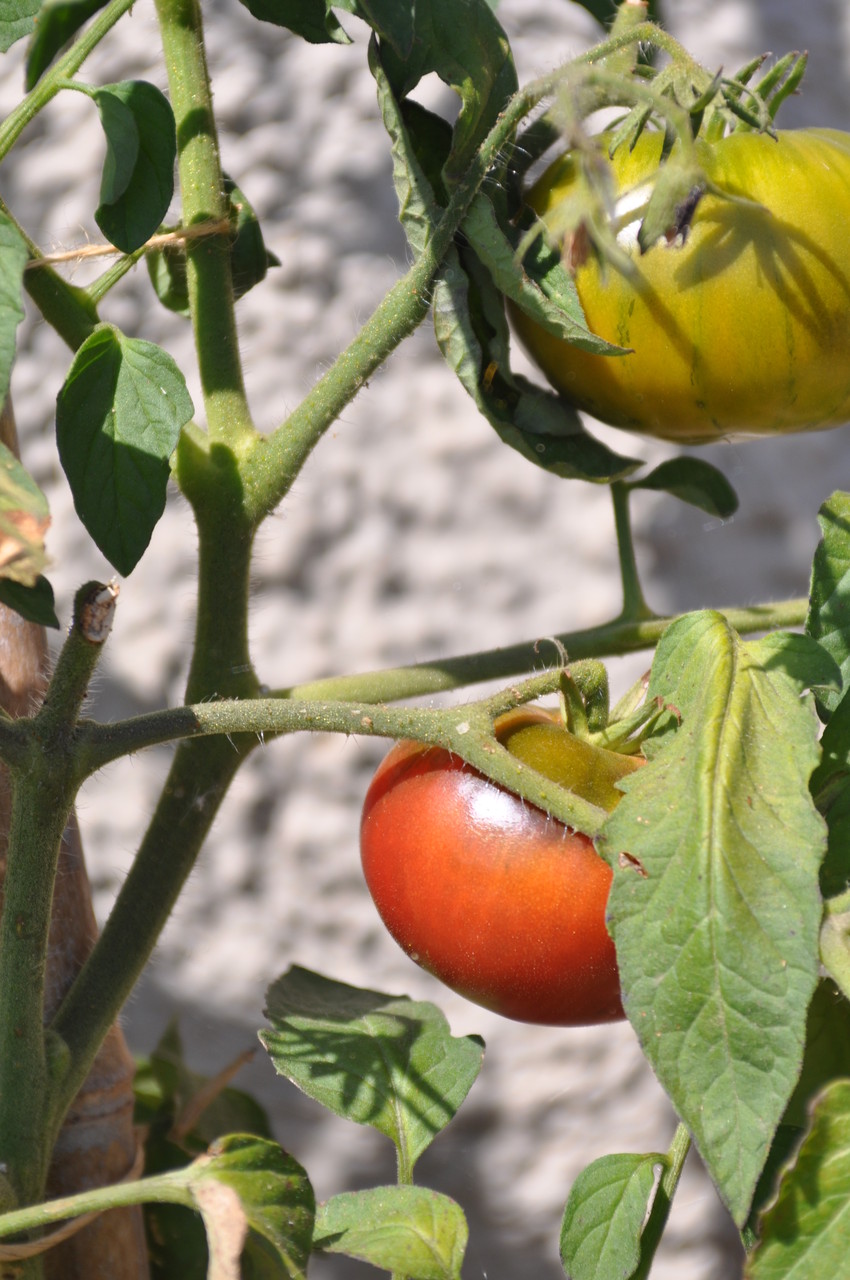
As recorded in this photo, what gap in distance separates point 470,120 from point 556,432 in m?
0.12

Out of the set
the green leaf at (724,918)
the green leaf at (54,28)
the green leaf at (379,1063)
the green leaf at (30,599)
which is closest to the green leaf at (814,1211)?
the green leaf at (724,918)

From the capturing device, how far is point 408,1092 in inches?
16.4

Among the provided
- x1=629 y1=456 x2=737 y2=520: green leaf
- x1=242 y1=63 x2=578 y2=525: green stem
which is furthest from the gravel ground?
x1=242 y1=63 x2=578 y2=525: green stem

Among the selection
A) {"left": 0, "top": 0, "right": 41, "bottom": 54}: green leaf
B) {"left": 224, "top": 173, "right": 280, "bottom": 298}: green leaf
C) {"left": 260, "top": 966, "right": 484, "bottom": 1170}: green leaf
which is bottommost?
{"left": 260, "top": 966, "right": 484, "bottom": 1170}: green leaf

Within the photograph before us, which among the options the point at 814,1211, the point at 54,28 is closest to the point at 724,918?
the point at 814,1211

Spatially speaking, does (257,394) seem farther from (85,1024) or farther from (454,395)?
(85,1024)

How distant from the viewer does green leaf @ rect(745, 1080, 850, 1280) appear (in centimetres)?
28

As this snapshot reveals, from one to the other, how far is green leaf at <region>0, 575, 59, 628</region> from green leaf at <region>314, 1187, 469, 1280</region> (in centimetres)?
21

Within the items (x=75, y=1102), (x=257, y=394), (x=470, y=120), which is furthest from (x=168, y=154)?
(x=257, y=394)

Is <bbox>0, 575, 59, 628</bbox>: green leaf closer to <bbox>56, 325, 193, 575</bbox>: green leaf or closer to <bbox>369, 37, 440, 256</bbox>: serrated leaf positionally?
<bbox>56, 325, 193, 575</bbox>: green leaf

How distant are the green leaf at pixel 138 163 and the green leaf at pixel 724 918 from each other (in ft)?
0.72

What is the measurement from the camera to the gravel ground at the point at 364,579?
0.78 m

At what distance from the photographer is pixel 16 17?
0.28 metres

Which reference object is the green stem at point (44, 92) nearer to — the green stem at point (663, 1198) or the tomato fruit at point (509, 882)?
the tomato fruit at point (509, 882)
